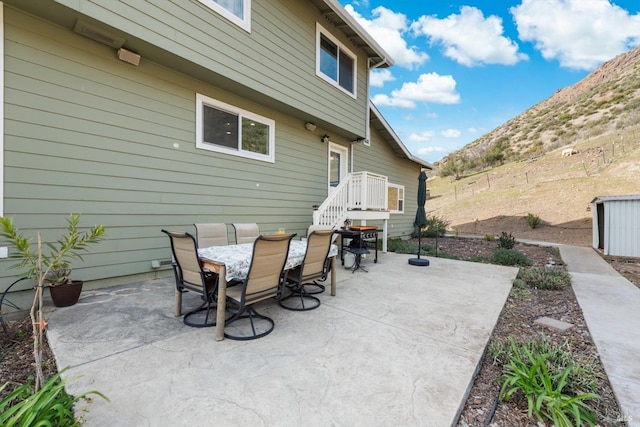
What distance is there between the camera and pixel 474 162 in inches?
1187

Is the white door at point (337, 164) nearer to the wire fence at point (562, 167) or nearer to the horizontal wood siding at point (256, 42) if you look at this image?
the horizontal wood siding at point (256, 42)

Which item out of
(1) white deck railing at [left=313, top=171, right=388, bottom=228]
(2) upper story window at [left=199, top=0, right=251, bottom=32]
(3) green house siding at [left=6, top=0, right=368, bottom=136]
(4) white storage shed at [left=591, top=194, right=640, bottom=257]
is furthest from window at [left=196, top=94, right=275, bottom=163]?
(4) white storage shed at [left=591, top=194, right=640, bottom=257]

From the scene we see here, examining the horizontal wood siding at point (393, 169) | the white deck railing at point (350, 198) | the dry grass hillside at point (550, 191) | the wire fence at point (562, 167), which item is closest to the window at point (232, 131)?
the white deck railing at point (350, 198)

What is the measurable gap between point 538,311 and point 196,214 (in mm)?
5570

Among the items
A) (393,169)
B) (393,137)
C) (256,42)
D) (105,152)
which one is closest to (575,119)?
(393,169)

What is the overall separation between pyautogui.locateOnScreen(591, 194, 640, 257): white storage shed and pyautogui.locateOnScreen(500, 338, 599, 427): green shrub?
8313mm

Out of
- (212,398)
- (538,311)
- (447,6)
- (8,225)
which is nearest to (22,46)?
(8,225)

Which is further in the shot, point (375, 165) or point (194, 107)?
point (375, 165)

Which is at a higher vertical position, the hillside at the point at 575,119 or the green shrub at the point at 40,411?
the hillside at the point at 575,119

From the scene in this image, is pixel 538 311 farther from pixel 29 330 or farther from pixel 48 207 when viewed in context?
pixel 48 207

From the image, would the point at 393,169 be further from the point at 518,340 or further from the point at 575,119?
the point at 575,119

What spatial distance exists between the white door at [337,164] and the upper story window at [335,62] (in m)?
1.60

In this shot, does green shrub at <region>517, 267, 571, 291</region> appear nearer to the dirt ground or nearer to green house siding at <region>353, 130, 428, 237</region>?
the dirt ground

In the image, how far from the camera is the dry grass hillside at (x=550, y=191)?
1397 centimetres
